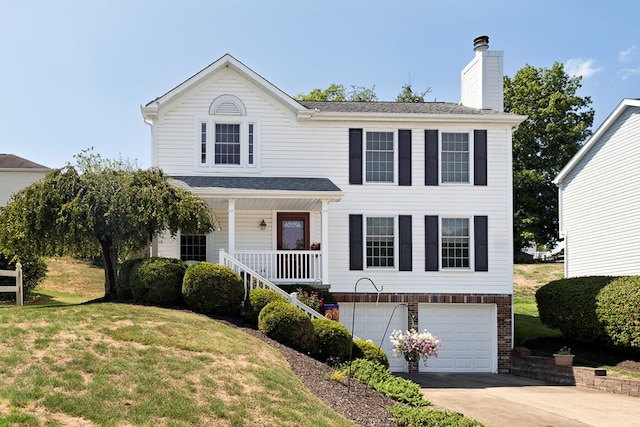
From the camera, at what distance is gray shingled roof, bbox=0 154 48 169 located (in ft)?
125

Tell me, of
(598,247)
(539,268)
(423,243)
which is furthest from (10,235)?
(539,268)

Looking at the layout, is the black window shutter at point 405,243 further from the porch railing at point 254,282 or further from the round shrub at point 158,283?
the round shrub at point 158,283

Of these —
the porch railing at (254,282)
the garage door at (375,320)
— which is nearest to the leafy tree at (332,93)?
the garage door at (375,320)

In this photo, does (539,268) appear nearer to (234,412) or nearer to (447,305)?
(447,305)

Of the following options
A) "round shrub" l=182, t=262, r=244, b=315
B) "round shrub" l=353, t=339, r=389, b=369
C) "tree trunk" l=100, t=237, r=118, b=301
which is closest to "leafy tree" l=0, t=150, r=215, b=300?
"tree trunk" l=100, t=237, r=118, b=301

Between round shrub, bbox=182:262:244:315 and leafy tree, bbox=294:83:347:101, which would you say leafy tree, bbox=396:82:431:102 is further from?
round shrub, bbox=182:262:244:315

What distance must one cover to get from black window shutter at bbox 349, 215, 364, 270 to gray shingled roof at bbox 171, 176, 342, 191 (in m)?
1.36

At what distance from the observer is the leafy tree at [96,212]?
16003mm

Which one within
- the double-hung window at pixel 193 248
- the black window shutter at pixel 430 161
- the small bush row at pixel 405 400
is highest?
the black window shutter at pixel 430 161

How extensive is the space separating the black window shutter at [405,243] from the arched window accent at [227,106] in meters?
5.94

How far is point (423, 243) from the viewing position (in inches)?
841

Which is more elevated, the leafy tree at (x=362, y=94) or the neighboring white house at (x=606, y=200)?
the leafy tree at (x=362, y=94)

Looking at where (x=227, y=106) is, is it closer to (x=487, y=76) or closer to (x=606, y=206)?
(x=487, y=76)

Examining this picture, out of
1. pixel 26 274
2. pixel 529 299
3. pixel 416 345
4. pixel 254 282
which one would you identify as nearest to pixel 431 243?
pixel 254 282
